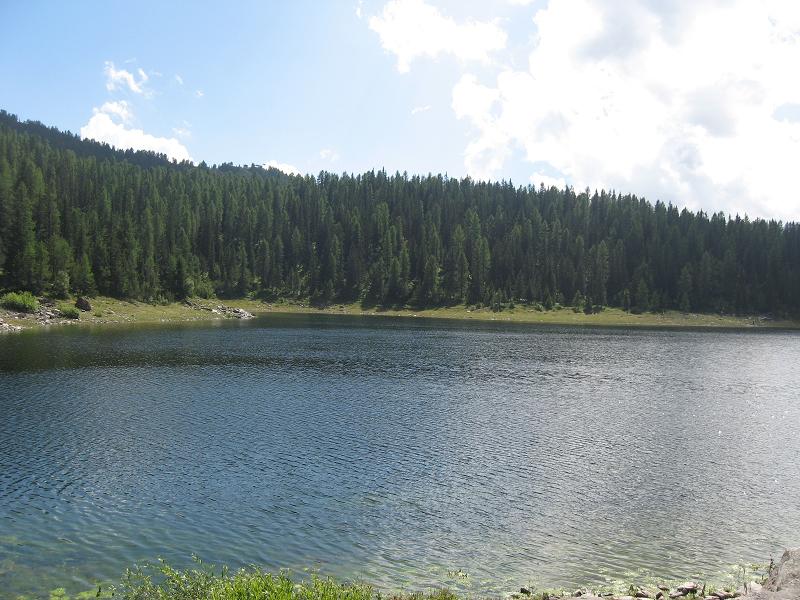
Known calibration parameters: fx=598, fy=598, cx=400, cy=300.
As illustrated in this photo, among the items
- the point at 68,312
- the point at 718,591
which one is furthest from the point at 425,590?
the point at 68,312

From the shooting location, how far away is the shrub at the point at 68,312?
128 metres

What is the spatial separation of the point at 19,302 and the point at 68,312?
10121 mm

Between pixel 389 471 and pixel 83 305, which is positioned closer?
pixel 389 471

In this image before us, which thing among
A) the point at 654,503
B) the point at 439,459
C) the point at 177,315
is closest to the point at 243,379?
the point at 439,459

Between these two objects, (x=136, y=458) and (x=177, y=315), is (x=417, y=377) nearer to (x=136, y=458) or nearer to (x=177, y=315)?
(x=136, y=458)

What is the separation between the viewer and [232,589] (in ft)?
54.6

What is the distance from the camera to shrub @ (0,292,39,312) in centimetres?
11941

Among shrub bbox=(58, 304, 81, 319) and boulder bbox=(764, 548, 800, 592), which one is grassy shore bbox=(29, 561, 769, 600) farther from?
shrub bbox=(58, 304, 81, 319)

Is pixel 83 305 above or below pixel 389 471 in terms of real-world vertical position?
above

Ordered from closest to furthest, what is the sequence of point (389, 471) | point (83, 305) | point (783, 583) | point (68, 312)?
point (783, 583)
point (389, 471)
point (68, 312)
point (83, 305)

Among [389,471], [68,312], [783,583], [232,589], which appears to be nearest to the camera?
[232,589]

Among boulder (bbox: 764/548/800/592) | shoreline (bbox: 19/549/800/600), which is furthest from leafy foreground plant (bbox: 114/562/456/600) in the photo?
boulder (bbox: 764/548/800/592)

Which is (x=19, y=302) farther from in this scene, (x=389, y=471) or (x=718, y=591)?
(x=718, y=591)

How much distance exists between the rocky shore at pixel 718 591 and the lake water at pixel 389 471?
5.46ft
